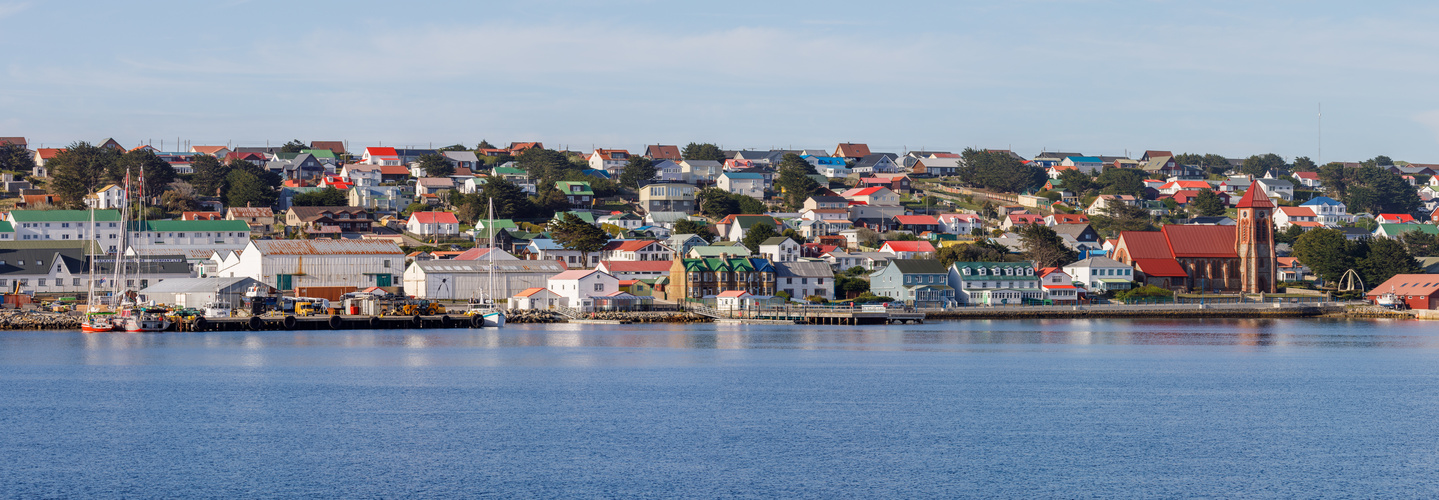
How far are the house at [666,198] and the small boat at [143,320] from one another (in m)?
50.8

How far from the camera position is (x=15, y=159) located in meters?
114

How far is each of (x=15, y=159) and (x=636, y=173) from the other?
52.1 meters

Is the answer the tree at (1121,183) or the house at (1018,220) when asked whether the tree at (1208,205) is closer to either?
the tree at (1121,183)

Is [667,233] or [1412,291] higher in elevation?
[667,233]

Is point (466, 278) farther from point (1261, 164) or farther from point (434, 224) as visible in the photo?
point (1261, 164)

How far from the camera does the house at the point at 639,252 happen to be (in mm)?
87000

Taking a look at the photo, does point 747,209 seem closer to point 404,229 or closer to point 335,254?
point 404,229

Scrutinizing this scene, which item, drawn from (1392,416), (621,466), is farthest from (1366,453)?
(621,466)

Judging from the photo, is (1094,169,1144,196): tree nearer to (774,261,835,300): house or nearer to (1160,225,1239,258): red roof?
(1160,225,1239,258): red roof

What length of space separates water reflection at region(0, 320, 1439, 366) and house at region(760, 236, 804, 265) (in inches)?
542

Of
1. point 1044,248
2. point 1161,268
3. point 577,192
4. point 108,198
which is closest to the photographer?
point 1044,248

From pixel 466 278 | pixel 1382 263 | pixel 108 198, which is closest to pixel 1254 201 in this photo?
pixel 1382 263

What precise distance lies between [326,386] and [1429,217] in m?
127

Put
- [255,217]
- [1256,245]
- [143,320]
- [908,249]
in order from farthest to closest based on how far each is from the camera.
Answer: [255,217], [1256,245], [908,249], [143,320]
